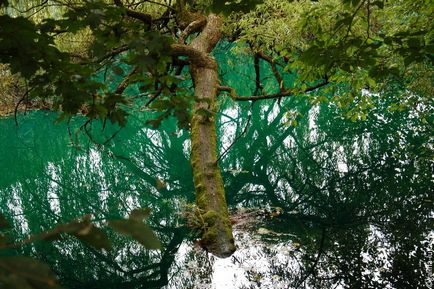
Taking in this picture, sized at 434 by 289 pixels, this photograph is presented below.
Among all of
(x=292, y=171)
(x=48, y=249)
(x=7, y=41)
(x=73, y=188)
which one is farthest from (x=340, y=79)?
(x=73, y=188)

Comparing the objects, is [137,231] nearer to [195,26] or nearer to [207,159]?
[207,159]

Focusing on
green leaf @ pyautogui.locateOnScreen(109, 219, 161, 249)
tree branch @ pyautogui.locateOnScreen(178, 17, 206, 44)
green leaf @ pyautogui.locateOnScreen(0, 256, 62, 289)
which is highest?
tree branch @ pyautogui.locateOnScreen(178, 17, 206, 44)

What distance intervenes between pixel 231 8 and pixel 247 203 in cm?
525

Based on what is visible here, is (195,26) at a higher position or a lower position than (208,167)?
higher

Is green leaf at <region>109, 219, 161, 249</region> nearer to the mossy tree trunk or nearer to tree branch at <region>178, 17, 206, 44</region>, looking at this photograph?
the mossy tree trunk

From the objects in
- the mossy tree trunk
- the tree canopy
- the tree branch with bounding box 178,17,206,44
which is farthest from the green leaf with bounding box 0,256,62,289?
the tree branch with bounding box 178,17,206,44

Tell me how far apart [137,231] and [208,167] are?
494 centimetres

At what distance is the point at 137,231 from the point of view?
0.69 metres

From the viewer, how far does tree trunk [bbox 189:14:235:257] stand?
17.0 feet

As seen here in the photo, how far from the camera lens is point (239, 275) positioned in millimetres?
4621

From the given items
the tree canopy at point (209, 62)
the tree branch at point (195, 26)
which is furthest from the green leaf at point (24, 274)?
the tree branch at point (195, 26)

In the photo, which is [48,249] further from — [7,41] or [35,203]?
[7,41]

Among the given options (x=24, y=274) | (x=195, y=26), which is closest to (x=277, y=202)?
(x=195, y=26)

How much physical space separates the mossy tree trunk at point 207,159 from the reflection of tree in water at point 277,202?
26 centimetres
